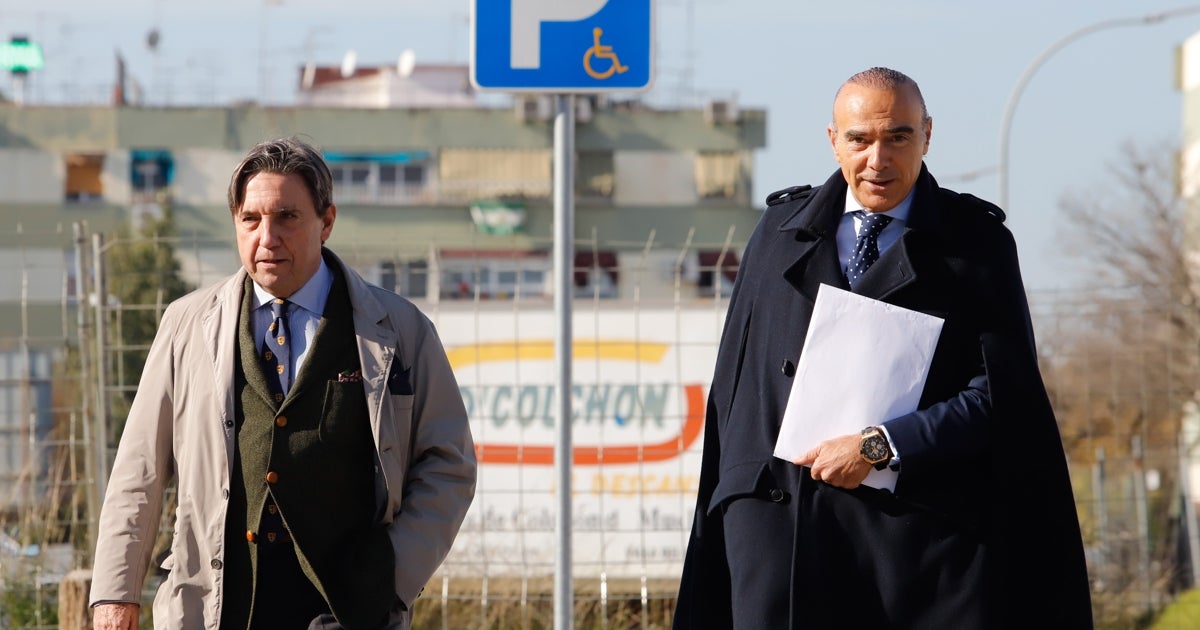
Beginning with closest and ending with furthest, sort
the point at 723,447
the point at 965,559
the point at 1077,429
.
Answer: the point at 965,559
the point at 723,447
the point at 1077,429

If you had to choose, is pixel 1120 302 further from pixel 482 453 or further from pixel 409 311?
pixel 409 311

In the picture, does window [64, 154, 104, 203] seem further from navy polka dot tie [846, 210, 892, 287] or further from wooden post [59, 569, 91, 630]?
navy polka dot tie [846, 210, 892, 287]

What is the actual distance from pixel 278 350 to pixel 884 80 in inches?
62.3

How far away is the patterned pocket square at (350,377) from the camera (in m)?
4.03

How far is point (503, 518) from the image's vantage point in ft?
34.1

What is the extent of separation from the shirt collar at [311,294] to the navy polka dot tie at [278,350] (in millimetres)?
26

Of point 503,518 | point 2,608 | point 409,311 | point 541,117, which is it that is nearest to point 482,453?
point 503,518

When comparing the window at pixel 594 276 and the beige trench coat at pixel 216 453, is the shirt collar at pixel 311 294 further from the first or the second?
the window at pixel 594 276

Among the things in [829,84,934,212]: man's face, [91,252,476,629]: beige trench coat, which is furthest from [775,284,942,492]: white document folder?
[91,252,476,629]: beige trench coat

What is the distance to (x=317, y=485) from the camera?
3.96m

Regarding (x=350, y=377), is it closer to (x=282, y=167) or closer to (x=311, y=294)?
(x=311, y=294)

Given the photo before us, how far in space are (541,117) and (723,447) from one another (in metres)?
58.9

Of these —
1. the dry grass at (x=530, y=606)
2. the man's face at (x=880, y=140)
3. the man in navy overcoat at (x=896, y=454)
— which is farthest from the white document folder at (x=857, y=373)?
the dry grass at (x=530, y=606)

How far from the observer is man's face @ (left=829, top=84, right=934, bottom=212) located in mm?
3859
